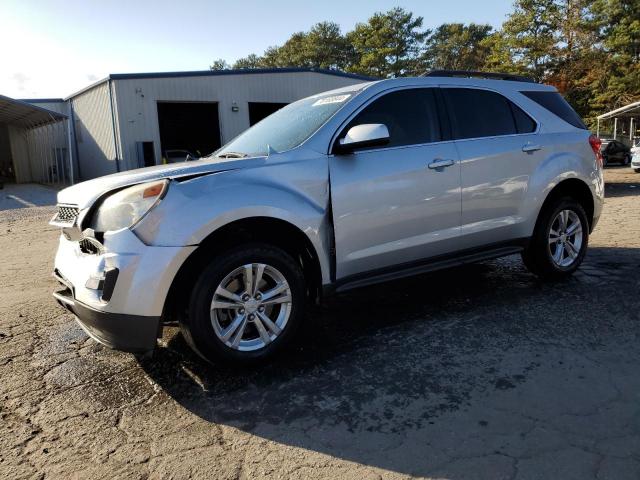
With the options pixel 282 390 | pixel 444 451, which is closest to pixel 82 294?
pixel 282 390

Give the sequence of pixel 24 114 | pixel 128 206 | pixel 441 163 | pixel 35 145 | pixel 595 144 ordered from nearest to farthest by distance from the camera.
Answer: pixel 128 206
pixel 441 163
pixel 595 144
pixel 24 114
pixel 35 145

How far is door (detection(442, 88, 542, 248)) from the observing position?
4168 mm

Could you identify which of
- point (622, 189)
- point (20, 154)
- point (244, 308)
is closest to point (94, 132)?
point (20, 154)

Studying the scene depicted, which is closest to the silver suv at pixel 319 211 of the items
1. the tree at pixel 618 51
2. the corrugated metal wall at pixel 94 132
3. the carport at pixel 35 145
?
the corrugated metal wall at pixel 94 132

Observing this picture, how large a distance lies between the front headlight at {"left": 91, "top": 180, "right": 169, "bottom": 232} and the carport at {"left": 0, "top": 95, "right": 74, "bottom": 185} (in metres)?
21.0

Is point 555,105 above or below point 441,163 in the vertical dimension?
above

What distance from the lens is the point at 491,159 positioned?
4266mm

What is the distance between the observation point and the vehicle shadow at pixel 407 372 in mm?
2479

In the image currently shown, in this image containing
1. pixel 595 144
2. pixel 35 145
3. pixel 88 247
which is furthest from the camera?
pixel 35 145

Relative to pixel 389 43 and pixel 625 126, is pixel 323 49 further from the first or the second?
pixel 625 126

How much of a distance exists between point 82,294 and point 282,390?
1.32 m

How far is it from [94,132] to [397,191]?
22579 mm

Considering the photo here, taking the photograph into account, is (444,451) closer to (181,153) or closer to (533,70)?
(181,153)

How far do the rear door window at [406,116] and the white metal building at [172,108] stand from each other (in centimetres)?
1758
